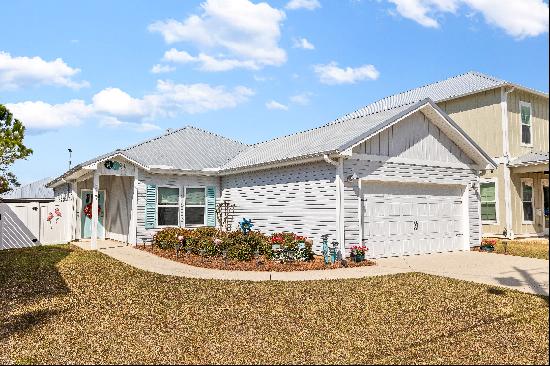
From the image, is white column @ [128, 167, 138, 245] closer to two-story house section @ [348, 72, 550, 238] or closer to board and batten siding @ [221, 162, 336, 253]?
board and batten siding @ [221, 162, 336, 253]

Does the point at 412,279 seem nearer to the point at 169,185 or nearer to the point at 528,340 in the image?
the point at 528,340

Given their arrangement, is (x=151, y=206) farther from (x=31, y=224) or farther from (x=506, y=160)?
(x=506, y=160)

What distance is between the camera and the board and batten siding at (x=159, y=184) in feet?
53.1

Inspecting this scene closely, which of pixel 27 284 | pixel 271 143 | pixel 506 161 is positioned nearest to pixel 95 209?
pixel 27 284

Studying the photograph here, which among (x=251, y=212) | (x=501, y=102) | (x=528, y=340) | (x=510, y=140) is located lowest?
(x=528, y=340)

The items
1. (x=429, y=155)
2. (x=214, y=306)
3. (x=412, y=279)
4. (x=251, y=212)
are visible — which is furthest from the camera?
(x=251, y=212)

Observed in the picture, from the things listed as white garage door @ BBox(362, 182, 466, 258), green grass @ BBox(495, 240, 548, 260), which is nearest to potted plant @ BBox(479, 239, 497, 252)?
green grass @ BBox(495, 240, 548, 260)

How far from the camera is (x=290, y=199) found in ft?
46.8

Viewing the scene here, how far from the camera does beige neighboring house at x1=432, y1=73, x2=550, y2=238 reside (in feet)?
62.0

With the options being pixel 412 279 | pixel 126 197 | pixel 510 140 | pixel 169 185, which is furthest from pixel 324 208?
pixel 510 140

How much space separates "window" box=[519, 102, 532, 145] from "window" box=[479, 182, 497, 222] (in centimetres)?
262

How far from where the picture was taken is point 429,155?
14656 millimetres

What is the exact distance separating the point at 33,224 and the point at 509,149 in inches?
822

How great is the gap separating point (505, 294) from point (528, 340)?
2726 millimetres
